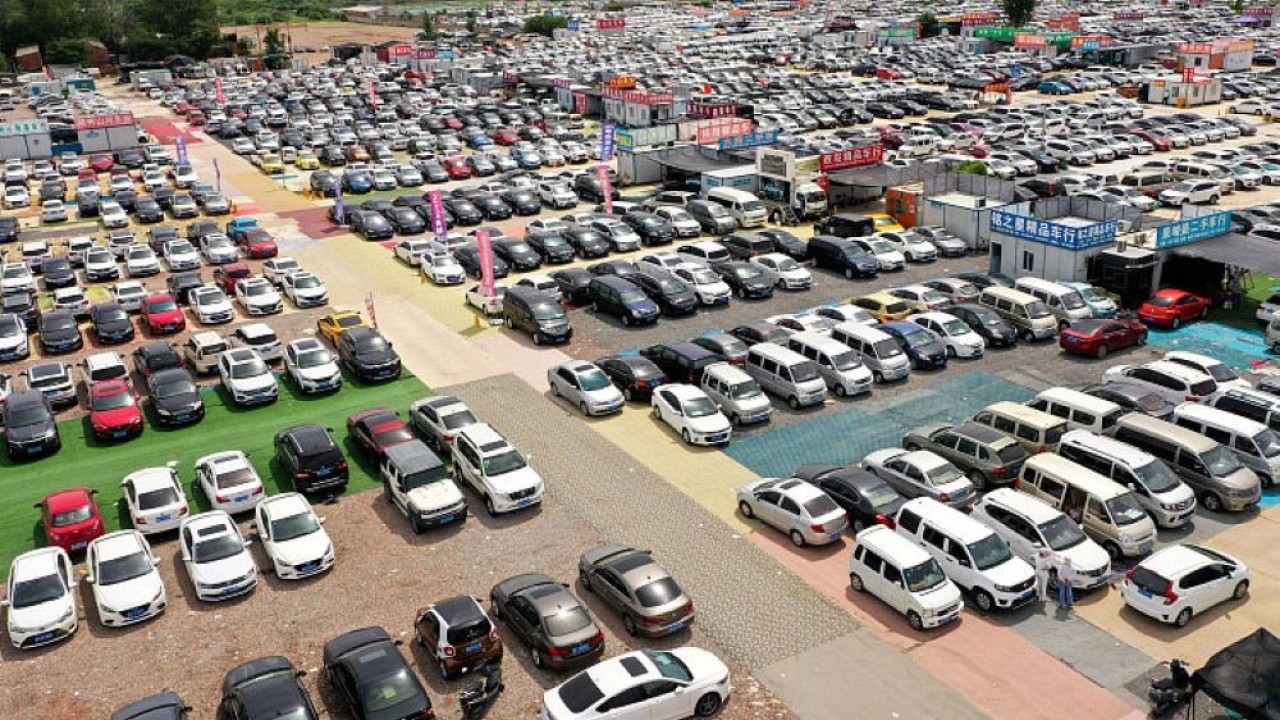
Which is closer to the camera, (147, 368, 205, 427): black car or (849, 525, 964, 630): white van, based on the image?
(849, 525, 964, 630): white van

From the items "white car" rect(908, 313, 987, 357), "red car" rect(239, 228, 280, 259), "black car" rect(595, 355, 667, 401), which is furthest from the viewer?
"red car" rect(239, 228, 280, 259)

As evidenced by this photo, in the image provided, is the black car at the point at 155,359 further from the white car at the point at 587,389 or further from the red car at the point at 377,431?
the white car at the point at 587,389

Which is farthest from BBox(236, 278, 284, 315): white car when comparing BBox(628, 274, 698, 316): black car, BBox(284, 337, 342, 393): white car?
BBox(628, 274, 698, 316): black car

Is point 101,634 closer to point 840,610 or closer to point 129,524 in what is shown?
point 129,524

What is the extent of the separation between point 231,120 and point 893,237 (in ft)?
221

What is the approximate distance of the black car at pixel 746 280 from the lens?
39.3 metres

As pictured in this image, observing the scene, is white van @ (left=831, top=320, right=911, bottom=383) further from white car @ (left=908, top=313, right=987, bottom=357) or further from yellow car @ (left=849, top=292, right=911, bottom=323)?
yellow car @ (left=849, top=292, right=911, bottom=323)

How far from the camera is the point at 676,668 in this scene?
17.0 m

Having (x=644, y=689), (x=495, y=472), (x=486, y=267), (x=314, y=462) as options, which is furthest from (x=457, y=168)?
(x=644, y=689)

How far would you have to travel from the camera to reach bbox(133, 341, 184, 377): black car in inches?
1300

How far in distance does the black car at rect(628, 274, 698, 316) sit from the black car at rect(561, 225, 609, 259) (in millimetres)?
7057

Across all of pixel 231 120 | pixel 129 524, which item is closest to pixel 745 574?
pixel 129 524

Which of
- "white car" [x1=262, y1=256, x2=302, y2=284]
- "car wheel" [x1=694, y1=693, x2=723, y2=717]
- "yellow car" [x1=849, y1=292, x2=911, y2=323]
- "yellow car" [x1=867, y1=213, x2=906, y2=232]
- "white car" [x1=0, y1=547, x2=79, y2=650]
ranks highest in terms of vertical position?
"yellow car" [x1=867, y1=213, x2=906, y2=232]

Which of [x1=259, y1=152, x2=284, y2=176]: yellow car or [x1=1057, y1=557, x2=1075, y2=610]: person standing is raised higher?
[x1=259, y1=152, x2=284, y2=176]: yellow car
